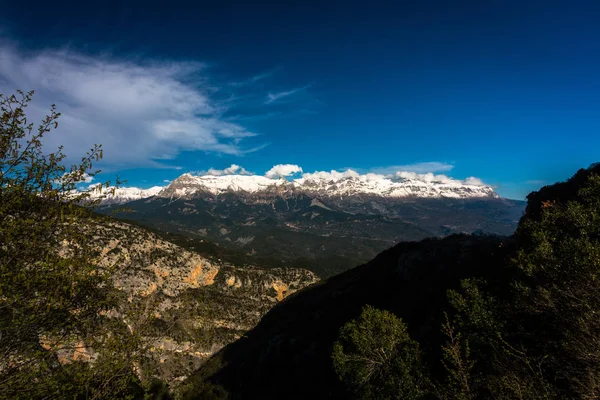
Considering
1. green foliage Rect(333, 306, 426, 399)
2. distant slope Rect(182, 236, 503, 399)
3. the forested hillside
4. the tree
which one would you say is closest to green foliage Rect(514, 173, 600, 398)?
the forested hillside

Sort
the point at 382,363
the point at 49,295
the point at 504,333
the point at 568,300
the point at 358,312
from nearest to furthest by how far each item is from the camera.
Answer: the point at 49,295 < the point at 568,300 < the point at 504,333 < the point at 382,363 < the point at 358,312

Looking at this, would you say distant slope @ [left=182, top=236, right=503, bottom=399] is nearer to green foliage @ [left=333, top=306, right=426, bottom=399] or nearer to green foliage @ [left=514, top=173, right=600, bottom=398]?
green foliage @ [left=333, top=306, right=426, bottom=399]

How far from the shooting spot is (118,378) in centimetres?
1271

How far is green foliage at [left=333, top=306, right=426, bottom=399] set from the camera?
3206 cm

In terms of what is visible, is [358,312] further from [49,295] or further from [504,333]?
[49,295]

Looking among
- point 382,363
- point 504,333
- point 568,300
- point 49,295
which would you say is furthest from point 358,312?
point 49,295

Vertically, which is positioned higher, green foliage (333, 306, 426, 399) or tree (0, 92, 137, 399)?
tree (0, 92, 137, 399)

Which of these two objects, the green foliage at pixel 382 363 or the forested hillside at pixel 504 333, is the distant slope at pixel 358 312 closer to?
the forested hillside at pixel 504 333

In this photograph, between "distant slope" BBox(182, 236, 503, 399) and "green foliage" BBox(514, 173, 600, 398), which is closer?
"green foliage" BBox(514, 173, 600, 398)

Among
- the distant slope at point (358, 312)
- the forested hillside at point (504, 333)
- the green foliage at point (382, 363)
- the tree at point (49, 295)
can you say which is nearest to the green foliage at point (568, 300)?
the forested hillside at point (504, 333)

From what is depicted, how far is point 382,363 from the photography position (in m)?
37.4

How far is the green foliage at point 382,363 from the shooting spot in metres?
32.1

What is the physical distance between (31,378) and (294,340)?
121 metres

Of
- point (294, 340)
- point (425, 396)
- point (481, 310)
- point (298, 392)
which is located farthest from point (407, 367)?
point (294, 340)
